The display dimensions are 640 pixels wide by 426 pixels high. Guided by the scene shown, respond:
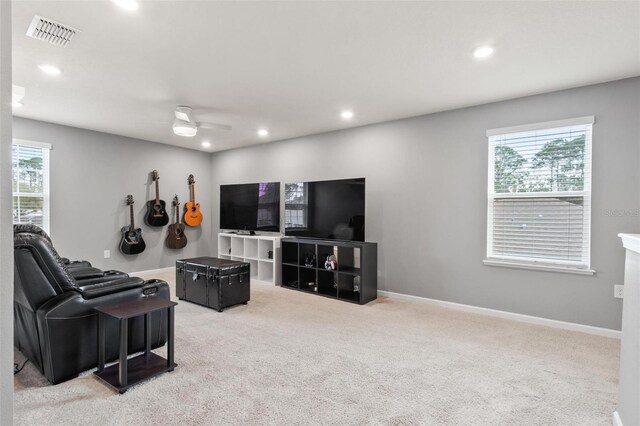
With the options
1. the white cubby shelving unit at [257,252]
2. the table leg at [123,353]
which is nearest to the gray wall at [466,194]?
the white cubby shelving unit at [257,252]

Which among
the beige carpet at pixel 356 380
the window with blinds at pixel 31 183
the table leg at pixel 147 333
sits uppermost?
the window with blinds at pixel 31 183

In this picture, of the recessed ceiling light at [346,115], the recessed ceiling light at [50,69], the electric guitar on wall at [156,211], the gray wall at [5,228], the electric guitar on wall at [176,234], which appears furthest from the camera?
the electric guitar on wall at [176,234]

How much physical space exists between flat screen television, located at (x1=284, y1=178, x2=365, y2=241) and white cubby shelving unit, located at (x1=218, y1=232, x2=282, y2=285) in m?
0.45

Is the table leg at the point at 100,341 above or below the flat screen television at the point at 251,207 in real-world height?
below

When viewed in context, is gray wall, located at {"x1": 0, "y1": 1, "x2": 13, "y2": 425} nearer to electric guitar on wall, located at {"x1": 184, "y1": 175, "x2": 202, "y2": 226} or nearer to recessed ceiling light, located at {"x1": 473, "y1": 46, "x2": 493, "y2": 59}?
recessed ceiling light, located at {"x1": 473, "y1": 46, "x2": 493, "y2": 59}

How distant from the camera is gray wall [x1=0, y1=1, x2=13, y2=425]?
2.89ft

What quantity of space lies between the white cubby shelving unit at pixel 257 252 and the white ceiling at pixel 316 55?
2.17 metres

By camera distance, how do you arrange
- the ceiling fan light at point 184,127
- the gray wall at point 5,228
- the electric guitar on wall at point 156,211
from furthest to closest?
the electric guitar on wall at point 156,211, the ceiling fan light at point 184,127, the gray wall at point 5,228

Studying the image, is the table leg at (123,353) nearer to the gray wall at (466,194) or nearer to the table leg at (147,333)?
the table leg at (147,333)

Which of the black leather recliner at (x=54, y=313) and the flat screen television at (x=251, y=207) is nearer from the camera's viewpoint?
the black leather recliner at (x=54, y=313)

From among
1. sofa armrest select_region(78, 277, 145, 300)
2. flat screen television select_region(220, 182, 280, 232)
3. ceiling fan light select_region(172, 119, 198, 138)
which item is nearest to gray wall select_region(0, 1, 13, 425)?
sofa armrest select_region(78, 277, 145, 300)

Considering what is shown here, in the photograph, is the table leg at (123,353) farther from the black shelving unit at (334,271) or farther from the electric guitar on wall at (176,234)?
the electric guitar on wall at (176,234)

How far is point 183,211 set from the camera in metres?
6.32

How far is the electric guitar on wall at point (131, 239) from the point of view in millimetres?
5391
